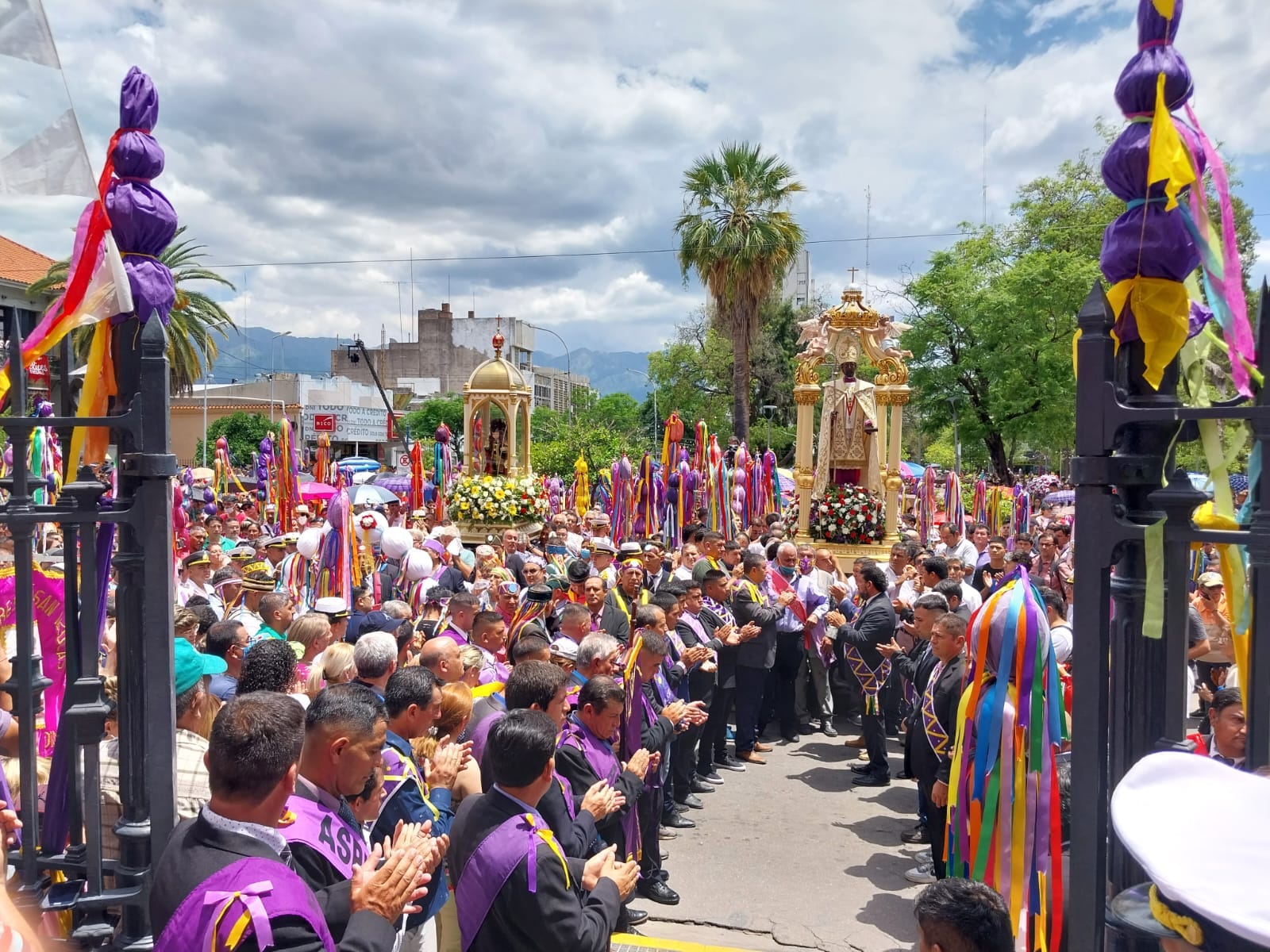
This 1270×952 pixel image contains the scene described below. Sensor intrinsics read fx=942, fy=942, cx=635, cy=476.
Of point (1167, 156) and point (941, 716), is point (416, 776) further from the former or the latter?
point (941, 716)

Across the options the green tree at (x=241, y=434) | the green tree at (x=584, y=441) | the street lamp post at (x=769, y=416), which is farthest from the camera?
the green tree at (x=241, y=434)

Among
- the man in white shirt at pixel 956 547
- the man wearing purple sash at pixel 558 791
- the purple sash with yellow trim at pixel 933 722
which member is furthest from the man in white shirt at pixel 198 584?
the man in white shirt at pixel 956 547

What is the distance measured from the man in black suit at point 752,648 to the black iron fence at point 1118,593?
6085mm

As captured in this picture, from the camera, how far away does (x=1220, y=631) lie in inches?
287

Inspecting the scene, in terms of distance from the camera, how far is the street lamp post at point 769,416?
4178 cm

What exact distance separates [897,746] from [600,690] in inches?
239

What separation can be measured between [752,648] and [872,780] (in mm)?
1530

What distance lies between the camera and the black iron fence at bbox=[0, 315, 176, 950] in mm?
2572

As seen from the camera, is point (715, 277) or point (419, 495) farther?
point (715, 277)

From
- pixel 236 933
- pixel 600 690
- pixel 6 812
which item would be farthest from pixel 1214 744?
pixel 6 812

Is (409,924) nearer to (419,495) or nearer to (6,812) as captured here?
(6,812)

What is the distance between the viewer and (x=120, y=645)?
8.75 feet

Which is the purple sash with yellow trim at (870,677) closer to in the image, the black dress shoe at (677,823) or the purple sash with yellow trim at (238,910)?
the black dress shoe at (677,823)

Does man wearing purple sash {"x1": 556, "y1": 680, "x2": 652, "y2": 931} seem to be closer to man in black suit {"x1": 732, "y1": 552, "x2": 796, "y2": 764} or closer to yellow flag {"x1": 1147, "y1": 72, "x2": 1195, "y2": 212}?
yellow flag {"x1": 1147, "y1": 72, "x2": 1195, "y2": 212}
